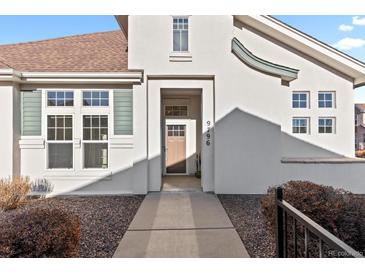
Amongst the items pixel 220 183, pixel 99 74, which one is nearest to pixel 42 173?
pixel 99 74

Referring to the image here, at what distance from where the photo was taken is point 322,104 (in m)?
11.4

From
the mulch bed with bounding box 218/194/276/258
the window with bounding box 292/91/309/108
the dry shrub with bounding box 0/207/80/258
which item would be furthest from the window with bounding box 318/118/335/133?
the dry shrub with bounding box 0/207/80/258

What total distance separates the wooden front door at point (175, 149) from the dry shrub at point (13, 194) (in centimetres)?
558

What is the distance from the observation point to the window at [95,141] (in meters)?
8.21

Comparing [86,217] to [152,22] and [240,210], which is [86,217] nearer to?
[240,210]

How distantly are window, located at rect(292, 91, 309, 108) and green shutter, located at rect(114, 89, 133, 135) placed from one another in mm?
7302

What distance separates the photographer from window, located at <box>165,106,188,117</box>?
11266 mm

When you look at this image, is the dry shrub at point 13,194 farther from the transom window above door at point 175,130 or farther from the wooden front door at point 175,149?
the transom window above door at point 175,130

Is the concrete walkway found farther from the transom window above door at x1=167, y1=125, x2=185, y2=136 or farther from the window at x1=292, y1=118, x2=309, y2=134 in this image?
the window at x1=292, y1=118, x2=309, y2=134

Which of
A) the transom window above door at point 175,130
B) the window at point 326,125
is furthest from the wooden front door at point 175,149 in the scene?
the window at point 326,125

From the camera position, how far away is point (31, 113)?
26.6 feet

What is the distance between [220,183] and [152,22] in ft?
17.9

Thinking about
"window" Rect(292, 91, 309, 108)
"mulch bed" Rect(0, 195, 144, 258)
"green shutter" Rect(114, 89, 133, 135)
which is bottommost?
"mulch bed" Rect(0, 195, 144, 258)

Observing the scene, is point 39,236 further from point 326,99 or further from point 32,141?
point 326,99
